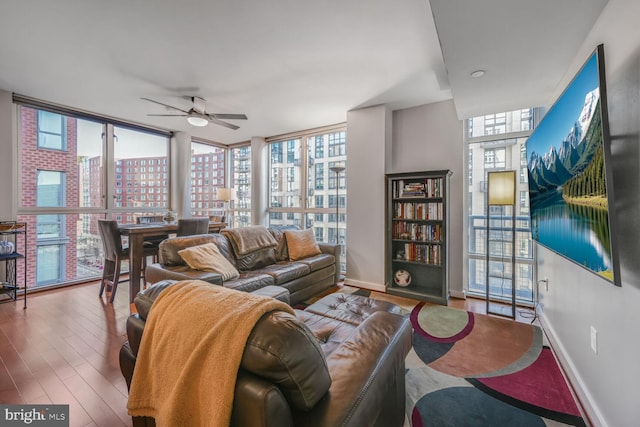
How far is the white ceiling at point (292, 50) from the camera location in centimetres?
175

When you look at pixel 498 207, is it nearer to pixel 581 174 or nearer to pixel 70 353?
pixel 581 174

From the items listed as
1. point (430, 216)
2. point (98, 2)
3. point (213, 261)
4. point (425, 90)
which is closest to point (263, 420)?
point (213, 261)

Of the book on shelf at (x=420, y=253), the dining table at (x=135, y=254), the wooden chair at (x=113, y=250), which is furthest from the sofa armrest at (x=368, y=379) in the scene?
the wooden chair at (x=113, y=250)

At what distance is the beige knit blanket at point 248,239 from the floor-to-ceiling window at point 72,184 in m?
2.54

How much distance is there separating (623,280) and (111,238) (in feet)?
14.8

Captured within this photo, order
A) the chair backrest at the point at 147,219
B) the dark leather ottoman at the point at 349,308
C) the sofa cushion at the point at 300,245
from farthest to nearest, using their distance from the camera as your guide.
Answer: the chair backrest at the point at 147,219, the sofa cushion at the point at 300,245, the dark leather ottoman at the point at 349,308

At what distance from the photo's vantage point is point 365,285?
393 centimetres

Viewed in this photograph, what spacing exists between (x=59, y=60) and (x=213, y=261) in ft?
8.20

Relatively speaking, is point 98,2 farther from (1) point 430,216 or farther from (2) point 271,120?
(1) point 430,216

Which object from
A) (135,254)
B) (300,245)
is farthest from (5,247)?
(300,245)

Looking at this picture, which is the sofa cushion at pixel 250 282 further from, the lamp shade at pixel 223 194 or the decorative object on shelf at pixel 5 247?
the decorative object on shelf at pixel 5 247

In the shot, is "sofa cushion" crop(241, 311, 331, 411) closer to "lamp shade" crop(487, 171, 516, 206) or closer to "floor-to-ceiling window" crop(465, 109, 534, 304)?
"lamp shade" crop(487, 171, 516, 206)

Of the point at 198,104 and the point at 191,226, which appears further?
the point at 191,226

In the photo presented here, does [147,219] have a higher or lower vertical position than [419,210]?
lower
